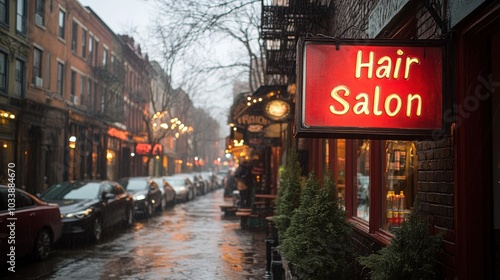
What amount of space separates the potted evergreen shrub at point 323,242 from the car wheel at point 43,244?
614 centimetres

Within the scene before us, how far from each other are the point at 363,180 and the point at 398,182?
1.90m

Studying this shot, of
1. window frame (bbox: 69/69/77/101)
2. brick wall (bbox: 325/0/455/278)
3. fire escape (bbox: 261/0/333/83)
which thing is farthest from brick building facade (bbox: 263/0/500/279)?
window frame (bbox: 69/69/77/101)

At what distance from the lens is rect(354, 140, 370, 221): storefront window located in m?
7.60

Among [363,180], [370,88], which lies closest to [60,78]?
[363,180]

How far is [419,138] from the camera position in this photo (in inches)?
167

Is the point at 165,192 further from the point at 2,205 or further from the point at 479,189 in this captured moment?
the point at 479,189

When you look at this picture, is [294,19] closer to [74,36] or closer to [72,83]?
[72,83]

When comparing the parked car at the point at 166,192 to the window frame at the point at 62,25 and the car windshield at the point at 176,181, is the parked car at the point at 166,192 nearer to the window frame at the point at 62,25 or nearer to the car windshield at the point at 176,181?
the car windshield at the point at 176,181

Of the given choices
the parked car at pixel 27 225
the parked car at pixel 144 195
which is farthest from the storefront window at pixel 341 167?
the parked car at pixel 144 195

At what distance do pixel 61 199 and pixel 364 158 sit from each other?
929 cm

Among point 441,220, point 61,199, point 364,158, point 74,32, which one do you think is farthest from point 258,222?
point 74,32

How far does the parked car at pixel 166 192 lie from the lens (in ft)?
88.2

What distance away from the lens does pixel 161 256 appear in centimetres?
1195

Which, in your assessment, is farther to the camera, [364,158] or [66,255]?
[66,255]
